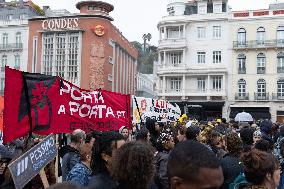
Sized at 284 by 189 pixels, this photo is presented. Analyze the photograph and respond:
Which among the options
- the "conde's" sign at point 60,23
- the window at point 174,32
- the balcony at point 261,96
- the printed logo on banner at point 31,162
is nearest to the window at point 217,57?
the window at point 174,32

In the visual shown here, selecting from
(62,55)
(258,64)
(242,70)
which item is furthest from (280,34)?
(62,55)

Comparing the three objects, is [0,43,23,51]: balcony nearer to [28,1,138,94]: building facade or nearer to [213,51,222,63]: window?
[28,1,138,94]: building facade

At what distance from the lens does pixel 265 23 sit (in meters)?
37.2

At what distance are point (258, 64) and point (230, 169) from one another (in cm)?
3414

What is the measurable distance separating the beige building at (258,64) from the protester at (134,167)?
34.7m

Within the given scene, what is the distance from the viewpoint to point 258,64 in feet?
122

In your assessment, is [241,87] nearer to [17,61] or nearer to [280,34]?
[280,34]

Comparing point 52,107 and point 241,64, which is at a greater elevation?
point 241,64

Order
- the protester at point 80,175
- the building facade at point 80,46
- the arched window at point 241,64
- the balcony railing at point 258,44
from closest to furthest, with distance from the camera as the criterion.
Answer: the protester at point 80,175 < the balcony railing at point 258,44 < the arched window at point 241,64 < the building facade at point 80,46

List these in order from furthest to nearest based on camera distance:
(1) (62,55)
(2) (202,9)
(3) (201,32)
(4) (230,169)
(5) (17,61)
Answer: (5) (17,61)
(1) (62,55)
(2) (202,9)
(3) (201,32)
(4) (230,169)

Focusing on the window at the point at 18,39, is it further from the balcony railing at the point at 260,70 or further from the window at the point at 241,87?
the balcony railing at the point at 260,70

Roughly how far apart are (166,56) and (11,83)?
35.2m

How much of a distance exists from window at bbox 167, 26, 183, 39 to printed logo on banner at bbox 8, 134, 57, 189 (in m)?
36.3

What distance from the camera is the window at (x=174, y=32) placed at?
39312 millimetres
